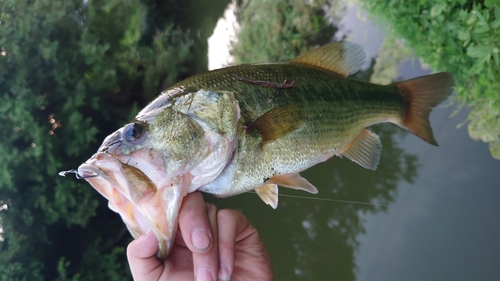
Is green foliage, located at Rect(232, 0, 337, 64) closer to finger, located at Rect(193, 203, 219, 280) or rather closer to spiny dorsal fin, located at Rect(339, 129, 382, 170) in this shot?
spiny dorsal fin, located at Rect(339, 129, 382, 170)

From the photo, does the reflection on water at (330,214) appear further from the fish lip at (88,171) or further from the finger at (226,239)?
the fish lip at (88,171)

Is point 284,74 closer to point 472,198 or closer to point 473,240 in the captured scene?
point 472,198

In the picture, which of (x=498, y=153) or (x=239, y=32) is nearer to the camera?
(x=498, y=153)

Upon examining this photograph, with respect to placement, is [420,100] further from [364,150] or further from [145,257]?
[145,257]

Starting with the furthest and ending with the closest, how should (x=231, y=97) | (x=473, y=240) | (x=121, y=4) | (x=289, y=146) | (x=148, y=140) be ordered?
1. (x=121, y=4)
2. (x=473, y=240)
3. (x=289, y=146)
4. (x=231, y=97)
5. (x=148, y=140)

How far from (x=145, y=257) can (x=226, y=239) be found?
0.91 feet

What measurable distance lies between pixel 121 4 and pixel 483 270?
606 cm

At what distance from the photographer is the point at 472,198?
275 cm

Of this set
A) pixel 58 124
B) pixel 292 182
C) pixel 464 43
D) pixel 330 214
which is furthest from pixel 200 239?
pixel 58 124

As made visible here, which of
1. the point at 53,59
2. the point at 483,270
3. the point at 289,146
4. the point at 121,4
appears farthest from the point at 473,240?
the point at 121,4

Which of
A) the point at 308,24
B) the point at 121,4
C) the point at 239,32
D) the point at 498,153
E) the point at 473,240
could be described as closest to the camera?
the point at 498,153

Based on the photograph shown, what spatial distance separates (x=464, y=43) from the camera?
87.5 inches

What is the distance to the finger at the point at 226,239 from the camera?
1078 millimetres

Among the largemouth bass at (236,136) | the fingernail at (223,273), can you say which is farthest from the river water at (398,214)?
the fingernail at (223,273)
